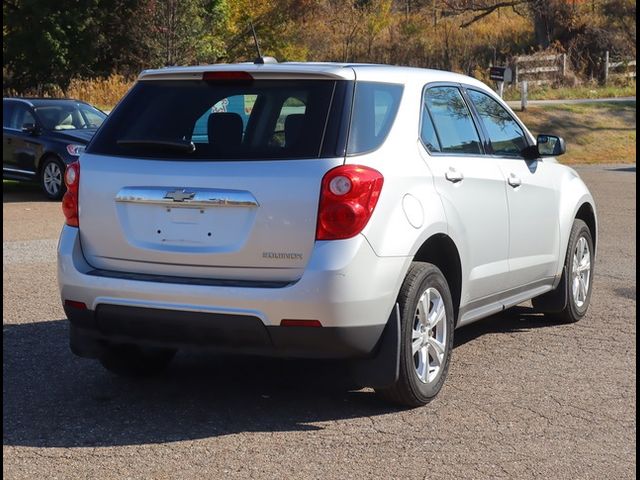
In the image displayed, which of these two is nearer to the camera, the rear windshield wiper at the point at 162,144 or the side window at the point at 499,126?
the rear windshield wiper at the point at 162,144

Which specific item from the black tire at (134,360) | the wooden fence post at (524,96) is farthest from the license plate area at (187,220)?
the wooden fence post at (524,96)

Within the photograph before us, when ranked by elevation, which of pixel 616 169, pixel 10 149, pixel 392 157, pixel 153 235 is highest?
pixel 392 157

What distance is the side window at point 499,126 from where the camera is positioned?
707 centimetres

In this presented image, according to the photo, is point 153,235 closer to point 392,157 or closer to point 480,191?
point 392,157

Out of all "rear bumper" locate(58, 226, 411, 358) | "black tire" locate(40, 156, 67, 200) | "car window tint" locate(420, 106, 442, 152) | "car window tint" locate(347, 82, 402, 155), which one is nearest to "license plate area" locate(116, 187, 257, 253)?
"rear bumper" locate(58, 226, 411, 358)

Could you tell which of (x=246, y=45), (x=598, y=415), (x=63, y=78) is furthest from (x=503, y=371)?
(x=246, y=45)

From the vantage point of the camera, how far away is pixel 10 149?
744 inches

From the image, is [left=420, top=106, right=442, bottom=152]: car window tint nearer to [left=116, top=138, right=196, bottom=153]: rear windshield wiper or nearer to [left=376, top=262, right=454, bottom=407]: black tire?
[left=376, top=262, right=454, bottom=407]: black tire

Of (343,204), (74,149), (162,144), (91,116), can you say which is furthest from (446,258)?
(91,116)

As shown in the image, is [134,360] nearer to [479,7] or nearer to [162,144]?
[162,144]

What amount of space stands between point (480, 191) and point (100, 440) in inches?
105

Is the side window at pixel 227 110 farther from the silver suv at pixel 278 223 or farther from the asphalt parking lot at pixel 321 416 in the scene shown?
the asphalt parking lot at pixel 321 416

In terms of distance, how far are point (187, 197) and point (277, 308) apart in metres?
0.73

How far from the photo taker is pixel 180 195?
5480 mm
